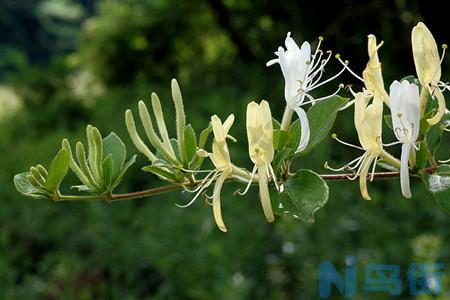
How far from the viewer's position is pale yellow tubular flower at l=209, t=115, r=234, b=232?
1.48 ft

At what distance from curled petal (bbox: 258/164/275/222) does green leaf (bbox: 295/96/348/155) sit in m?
0.05

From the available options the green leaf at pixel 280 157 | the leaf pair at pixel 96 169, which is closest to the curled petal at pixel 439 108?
the green leaf at pixel 280 157

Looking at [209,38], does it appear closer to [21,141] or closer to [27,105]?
[27,105]

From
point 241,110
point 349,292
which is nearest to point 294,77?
point 349,292

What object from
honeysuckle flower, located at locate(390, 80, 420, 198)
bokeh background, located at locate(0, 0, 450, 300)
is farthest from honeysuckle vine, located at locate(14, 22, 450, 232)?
bokeh background, located at locate(0, 0, 450, 300)

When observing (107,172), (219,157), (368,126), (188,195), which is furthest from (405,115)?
(188,195)

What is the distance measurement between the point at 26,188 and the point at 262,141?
199 millimetres

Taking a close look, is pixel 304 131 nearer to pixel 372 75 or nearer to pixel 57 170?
pixel 372 75

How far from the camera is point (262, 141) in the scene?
0.46 metres

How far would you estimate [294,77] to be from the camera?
535mm

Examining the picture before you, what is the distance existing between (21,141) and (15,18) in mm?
9975

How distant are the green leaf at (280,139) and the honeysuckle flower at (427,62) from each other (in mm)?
104

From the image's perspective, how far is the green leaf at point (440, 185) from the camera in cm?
48

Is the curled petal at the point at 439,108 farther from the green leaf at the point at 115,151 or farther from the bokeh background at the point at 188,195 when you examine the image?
the bokeh background at the point at 188,195
